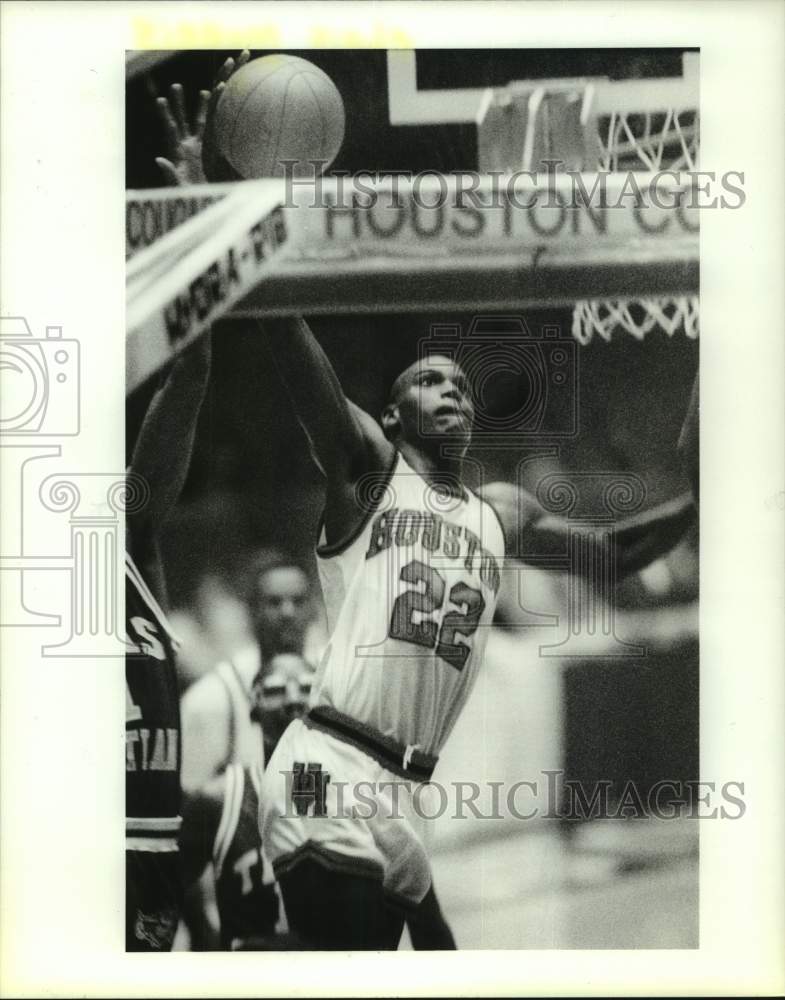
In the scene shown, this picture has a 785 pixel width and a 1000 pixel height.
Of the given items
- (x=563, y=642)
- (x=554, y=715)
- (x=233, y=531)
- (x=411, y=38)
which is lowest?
(x=554, y=715)

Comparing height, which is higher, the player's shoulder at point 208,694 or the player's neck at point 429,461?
the player's neck at point 429,461

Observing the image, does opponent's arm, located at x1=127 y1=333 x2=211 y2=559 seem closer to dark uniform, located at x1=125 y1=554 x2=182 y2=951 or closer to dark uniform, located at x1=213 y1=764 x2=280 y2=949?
dark uniform, located at x1=125 y1=554 x2=182 y2=951

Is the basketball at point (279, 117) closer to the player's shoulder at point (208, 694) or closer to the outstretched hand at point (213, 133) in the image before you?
the outstretched hand at point (213, 133)

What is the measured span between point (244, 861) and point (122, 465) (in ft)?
3.28

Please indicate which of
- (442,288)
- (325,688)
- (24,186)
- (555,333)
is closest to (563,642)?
(325,688)

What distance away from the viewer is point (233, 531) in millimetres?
2502

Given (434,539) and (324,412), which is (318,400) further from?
(434,539)

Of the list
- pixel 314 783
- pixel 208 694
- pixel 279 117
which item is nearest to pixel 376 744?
pixel 314 783

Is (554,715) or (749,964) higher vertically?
(554,715)

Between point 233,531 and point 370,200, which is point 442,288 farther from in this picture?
point 233,531

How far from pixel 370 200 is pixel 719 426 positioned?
3.31 feet

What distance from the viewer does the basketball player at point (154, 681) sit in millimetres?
2504

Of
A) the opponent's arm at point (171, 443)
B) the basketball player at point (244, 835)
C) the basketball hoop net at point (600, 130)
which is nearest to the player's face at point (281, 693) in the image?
the basketball player at point (244, 835)

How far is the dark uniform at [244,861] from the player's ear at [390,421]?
87 centimetres
